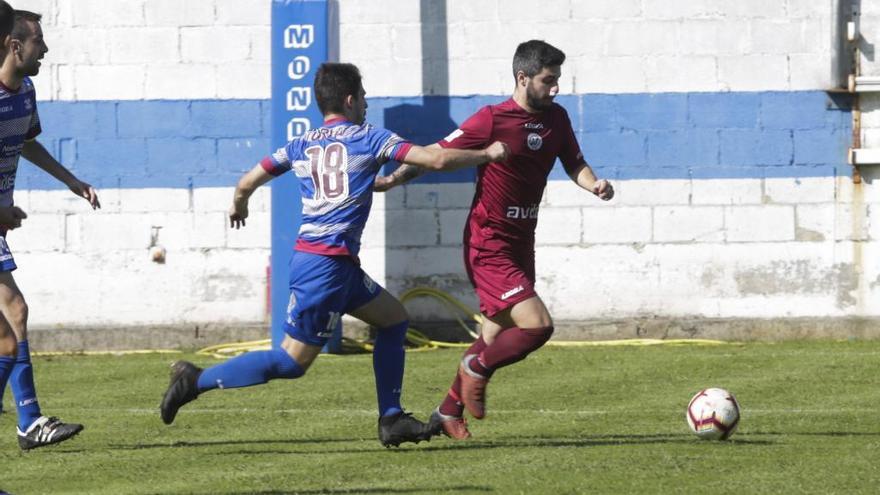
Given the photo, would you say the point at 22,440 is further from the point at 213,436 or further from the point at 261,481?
the point at 261,481

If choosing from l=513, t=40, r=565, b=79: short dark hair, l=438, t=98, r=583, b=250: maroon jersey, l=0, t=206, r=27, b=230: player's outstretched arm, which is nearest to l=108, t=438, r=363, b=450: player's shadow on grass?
l=438, t=98, r=583, b=250: maroon jersey

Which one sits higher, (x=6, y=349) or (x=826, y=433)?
(x=6, y=349)

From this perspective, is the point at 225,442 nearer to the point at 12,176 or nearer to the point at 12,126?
the point at 12,176

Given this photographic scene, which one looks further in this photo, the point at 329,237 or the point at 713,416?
the point at 713,416

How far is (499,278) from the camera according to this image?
27.6 feet

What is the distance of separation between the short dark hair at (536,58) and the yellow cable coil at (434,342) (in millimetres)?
5635

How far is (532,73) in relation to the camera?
8.42 meters

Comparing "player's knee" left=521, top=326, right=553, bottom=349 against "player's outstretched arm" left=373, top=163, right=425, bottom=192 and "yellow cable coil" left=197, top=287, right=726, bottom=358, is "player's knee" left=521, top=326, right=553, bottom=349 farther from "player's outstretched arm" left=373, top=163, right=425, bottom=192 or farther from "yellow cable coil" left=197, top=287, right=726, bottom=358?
"yellow cable coil" left=197, top=287, right=726, bottom=358

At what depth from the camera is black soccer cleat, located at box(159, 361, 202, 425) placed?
7.94m

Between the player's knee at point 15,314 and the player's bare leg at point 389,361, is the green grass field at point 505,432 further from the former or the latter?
the player's knee at point 15,314

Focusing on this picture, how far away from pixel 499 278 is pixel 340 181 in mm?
1179

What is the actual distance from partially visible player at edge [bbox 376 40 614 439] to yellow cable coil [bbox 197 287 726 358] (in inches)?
208

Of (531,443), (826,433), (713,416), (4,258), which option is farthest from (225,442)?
(826,433)

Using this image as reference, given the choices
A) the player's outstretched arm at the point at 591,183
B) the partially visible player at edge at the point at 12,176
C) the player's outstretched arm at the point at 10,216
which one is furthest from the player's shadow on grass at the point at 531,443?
the player's outstretched arm at the point at 10,216
